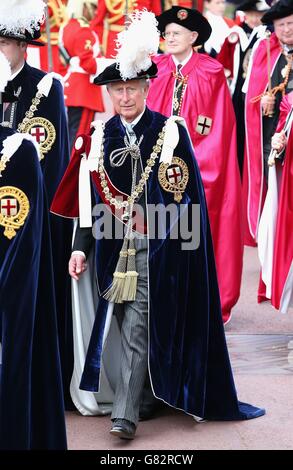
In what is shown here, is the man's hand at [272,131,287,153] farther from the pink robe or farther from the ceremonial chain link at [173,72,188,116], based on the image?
the ceremonial chain link at [173,72,188,116]

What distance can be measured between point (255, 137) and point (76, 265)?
12.0ft

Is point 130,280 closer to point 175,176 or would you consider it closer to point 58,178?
point 175,176

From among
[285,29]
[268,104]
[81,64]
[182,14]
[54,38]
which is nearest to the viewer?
[182,14]

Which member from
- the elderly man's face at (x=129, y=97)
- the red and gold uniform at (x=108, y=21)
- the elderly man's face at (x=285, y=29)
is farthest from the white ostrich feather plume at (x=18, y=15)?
the red and gold uniform at (x=108, y=21)

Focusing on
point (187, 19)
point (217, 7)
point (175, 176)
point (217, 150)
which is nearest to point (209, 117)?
point (217, 150)

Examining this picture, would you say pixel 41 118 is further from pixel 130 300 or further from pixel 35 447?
pixel 35 447

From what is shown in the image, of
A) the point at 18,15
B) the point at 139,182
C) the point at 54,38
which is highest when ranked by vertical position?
the point at 54,38

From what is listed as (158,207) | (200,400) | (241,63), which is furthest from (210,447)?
(241,63)

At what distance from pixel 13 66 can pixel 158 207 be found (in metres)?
1.19

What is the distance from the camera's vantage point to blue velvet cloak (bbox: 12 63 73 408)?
6566 millimetres

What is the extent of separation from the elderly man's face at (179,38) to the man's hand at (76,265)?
8.04 feet

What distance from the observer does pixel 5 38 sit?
6562mm

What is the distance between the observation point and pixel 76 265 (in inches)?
248

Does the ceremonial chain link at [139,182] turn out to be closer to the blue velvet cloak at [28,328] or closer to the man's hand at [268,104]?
the blue velvet cloak at [28,328]
